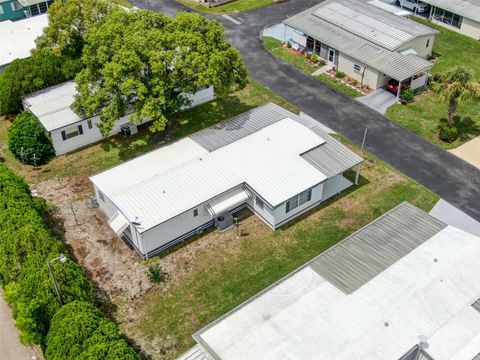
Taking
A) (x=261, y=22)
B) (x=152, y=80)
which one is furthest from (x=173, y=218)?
(x=261, y=22)

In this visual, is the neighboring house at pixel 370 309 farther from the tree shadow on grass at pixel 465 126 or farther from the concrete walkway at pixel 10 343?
the tree shadow on grass at pixel 465 126

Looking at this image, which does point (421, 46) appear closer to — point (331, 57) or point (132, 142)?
point (331, 57)

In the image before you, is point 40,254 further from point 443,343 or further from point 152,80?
point 443,343

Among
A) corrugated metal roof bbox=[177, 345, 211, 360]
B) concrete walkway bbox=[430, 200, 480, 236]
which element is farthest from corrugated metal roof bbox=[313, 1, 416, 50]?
corrugated metal roof bbox=[177, 345, 211, 360]

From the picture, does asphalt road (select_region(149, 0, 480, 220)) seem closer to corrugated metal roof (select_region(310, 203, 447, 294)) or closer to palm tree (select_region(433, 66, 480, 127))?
palm tree (select_region(433, 66, 480, 127))

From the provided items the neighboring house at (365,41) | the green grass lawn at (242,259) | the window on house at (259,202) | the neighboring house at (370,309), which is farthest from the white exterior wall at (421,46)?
the neighboring house at (370,309)

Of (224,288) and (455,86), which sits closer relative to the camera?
(224,288)
